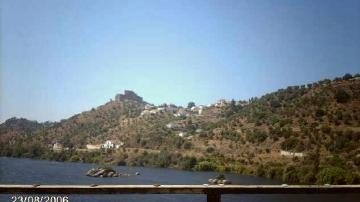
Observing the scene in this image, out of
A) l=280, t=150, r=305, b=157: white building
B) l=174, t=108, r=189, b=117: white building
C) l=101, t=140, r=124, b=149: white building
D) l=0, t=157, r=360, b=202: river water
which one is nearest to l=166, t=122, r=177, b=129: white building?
l=174, t=108, r=189, b=117: white building

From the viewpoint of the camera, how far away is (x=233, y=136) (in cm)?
8750

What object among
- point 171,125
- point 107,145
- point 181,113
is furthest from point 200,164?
point 181,113

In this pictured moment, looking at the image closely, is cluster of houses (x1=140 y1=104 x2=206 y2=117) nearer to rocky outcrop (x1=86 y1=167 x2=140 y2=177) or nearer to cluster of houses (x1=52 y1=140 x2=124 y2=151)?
cluster of houses (x1=52 y1=140 x2=124 y2=151)

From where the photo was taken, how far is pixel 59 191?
4191 millimetres

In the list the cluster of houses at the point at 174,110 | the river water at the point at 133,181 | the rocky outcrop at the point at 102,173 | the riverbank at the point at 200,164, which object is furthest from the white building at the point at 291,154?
the cluster of houses at the point at 174,110

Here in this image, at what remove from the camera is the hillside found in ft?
211

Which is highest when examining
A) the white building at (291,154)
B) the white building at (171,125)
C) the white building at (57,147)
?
the white building at (171,125)

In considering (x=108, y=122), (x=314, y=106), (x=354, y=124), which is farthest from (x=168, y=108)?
(x=354, y=124)

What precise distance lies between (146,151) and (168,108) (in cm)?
4992

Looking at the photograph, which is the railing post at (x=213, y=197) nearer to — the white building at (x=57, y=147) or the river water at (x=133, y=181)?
the river water at (x=133, y=181)

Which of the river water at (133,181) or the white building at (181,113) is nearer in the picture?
the river water at (133,181)

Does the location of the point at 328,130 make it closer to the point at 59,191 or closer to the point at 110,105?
the point at 59,191

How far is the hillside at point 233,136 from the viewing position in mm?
64312

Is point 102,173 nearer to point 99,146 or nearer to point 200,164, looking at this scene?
point 200,164
